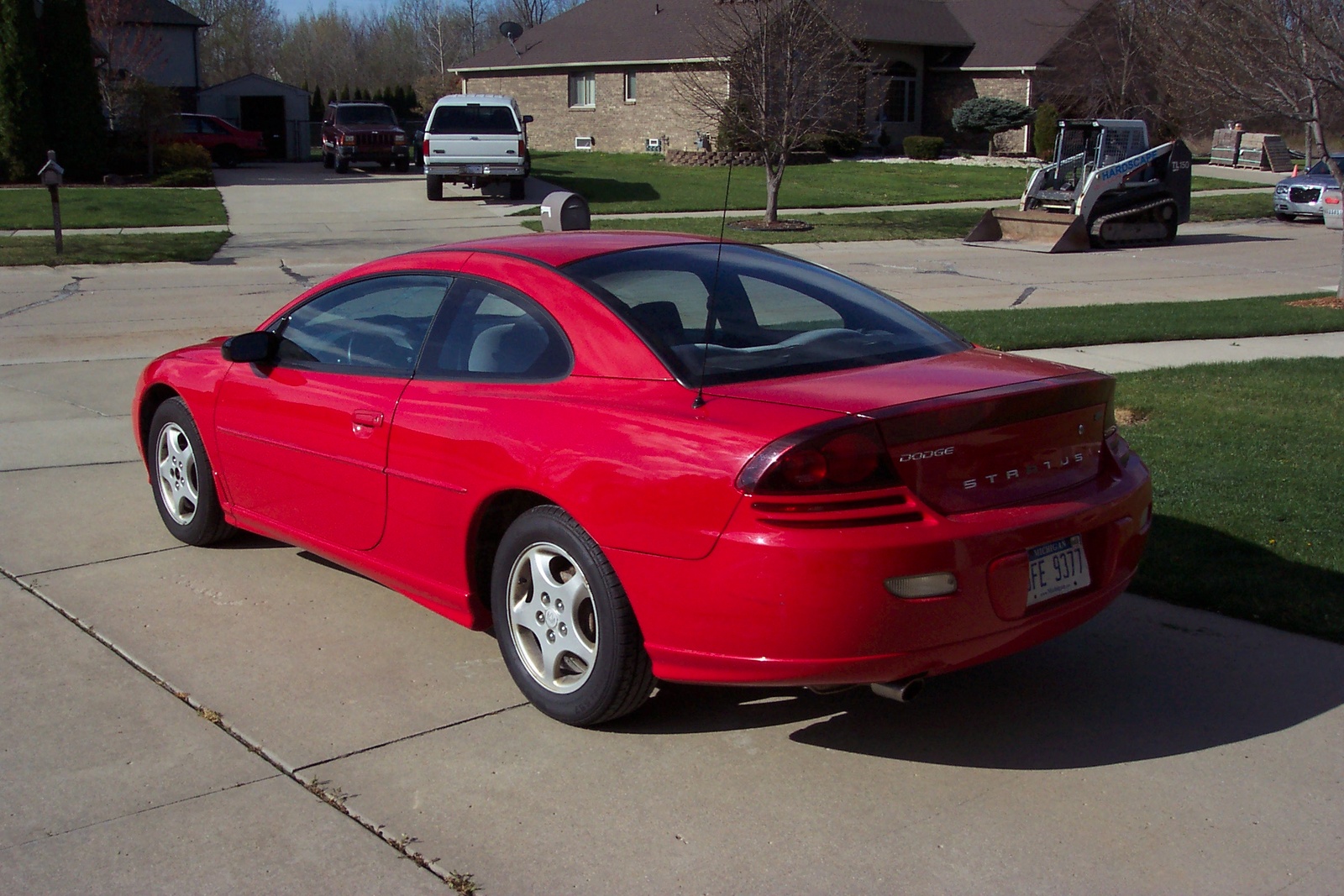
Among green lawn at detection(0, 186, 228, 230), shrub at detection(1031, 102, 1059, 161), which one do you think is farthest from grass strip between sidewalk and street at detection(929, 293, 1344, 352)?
shrub at detection(1031, 102, 1059, 161)

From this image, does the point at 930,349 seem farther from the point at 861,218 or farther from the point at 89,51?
the point at 89,51

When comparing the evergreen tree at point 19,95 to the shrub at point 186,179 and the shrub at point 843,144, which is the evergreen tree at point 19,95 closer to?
the shrub at point 186,179

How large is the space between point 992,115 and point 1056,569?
4160 centimetres

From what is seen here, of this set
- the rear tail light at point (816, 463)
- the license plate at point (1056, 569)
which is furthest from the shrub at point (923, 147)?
the rear tail light at point (816, 463)

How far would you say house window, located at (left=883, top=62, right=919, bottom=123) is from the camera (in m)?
45.3

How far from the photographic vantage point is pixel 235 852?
3264 mm

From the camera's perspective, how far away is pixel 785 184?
32.6 m

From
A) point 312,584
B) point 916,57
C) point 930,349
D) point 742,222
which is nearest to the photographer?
point 930,349

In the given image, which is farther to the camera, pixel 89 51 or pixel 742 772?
pixel 89 51

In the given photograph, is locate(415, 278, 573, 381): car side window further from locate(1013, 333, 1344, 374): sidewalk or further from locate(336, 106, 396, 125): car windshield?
locate(336, 106, 396, 125): car windshield

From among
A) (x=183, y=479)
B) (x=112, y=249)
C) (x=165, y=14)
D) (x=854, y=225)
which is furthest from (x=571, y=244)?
(x=165, y=14)

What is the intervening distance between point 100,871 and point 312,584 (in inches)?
87.2

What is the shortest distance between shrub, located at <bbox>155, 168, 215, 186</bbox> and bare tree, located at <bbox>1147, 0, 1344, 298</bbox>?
24030 millimetres

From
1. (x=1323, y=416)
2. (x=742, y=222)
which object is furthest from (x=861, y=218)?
(x=1323, y=416)
